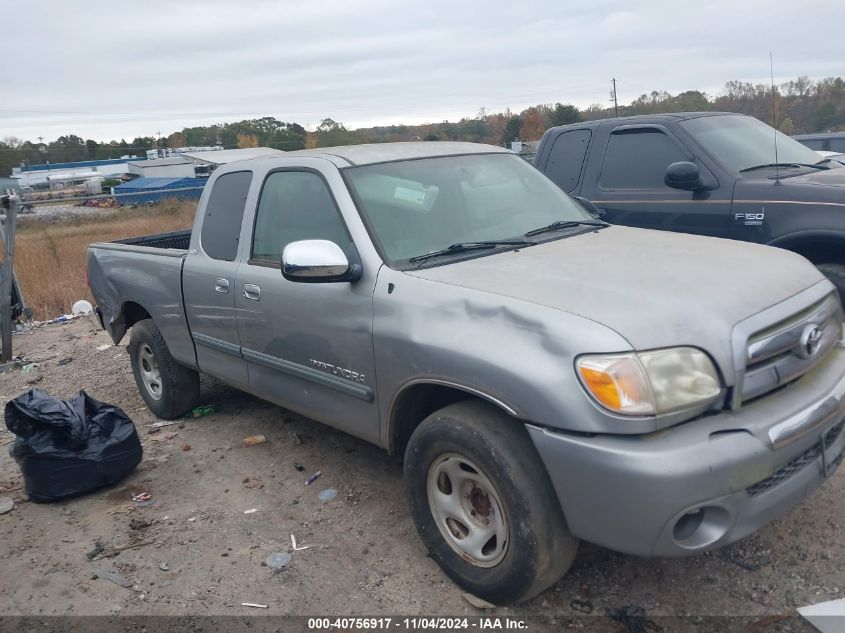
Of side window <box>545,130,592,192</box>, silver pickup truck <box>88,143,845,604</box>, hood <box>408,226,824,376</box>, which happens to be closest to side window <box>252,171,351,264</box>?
silver pickup truck <box>88,143,845,604</box>

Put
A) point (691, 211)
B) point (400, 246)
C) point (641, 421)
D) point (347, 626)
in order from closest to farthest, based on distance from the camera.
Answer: point (641, 421)
point (347, 626)
point (400, 246)
point (691, 211)

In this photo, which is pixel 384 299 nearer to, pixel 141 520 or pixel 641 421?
pixel 641 421

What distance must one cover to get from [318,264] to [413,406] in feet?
2.62

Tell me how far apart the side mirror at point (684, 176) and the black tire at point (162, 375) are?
4100mm

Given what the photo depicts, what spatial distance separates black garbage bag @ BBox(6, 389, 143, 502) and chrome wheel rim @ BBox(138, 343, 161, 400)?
1144 millimetres

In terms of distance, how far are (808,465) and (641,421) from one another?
0.83 metres

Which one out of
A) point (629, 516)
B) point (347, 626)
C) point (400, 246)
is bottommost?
point (347, 626)

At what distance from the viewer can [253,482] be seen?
454cm

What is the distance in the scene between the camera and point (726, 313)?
107 inches

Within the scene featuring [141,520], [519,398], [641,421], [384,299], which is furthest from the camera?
[141,520]

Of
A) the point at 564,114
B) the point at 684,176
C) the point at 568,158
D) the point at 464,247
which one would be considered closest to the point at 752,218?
the point at 684,176

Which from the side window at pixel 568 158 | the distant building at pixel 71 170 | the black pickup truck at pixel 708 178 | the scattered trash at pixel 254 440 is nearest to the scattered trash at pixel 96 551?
the scattered trash at pixel 254 440

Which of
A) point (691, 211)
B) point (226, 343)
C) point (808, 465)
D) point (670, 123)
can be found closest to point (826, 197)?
point (691, 211)

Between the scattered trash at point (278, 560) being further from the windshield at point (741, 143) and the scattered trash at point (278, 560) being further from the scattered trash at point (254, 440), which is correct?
the windshield at point (741, 143)
